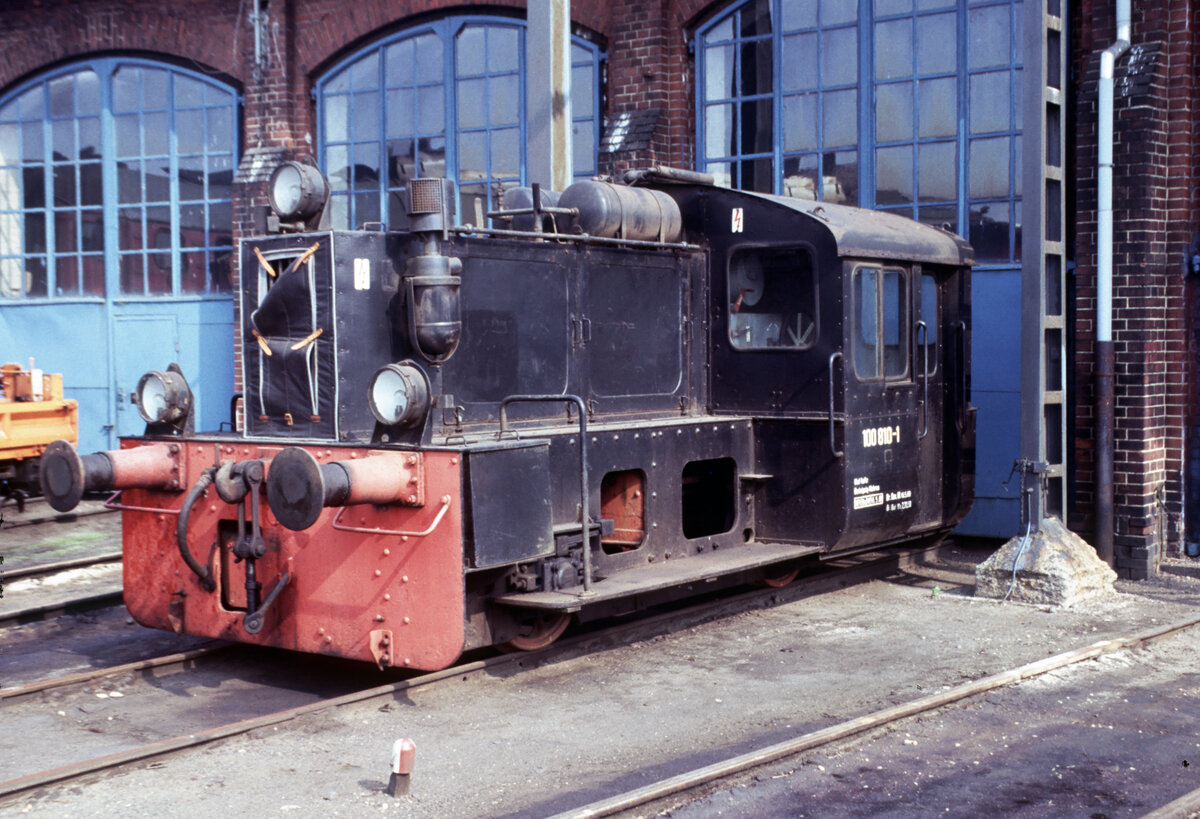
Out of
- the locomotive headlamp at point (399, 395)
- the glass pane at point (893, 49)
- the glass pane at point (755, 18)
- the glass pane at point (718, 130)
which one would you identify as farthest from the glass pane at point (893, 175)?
the locomotive headlamp at point (399, 395)

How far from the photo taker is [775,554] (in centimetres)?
813

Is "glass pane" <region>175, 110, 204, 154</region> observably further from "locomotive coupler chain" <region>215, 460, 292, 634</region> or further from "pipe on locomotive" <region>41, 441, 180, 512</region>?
"locomotive coupler chain" <region>215, 460, 292, 634</region>

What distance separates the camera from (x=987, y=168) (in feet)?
36.8

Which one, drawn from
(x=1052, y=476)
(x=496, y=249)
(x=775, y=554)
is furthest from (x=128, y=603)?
(x=1052, y=476)

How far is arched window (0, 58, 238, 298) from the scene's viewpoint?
15.6m

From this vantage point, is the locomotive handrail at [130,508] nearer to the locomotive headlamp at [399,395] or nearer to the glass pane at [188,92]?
the locomotive headlamp at [399,395]

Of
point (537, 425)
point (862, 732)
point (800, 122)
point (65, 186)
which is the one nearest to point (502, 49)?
point (800, 122)

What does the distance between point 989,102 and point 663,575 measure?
5987mm

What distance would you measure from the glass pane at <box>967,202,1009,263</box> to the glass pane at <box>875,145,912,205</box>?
636mm

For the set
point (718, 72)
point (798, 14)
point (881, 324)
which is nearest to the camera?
point (881, 324)

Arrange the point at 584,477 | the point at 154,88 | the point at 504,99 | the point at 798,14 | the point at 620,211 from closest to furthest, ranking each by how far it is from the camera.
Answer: the point at 584,477 < the point at 620,211 < the point at 798,14 < the point at 504,99 < the point at 154,88

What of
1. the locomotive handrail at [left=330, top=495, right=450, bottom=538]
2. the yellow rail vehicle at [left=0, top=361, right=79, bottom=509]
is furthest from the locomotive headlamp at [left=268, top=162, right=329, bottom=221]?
the yellow rail vehicle at [left=0, top=361, right=79, bottom=509]

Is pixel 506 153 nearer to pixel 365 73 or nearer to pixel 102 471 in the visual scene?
pixel 365 73

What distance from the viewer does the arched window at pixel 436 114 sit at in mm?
13703
